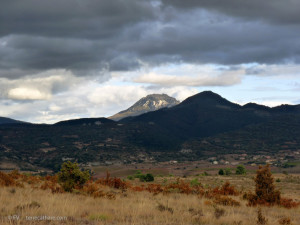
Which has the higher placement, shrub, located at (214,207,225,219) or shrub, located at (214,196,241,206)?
shrub, located at (214,207,225,219)

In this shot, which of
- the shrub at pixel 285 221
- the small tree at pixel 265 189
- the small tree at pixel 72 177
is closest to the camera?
the shrub at pixel 285 221

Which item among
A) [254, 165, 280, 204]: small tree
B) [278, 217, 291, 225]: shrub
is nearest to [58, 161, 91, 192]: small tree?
[254, 165, 280, 204]: small tree

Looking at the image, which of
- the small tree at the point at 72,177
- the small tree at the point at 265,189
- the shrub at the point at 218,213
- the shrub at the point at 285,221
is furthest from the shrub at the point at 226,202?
the small tree at the point at 72,177

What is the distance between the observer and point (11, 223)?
9453 millimetres

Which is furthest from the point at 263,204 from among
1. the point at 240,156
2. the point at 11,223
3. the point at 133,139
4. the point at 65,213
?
the point at 133,139

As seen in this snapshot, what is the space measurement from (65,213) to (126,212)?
213 centimetres

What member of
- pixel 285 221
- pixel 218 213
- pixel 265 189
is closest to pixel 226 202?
pixel 265 189

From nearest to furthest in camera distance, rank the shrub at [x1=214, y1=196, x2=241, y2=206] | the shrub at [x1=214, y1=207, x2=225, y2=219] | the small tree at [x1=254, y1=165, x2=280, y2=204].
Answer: the shrub at [x1=214, y1=207, x2=225, y2=219]
the shrub at [x1=214, y1=196, x2=241, y2=206]
the small tree at [x1=254, y1=165, x2=280, y2=204]

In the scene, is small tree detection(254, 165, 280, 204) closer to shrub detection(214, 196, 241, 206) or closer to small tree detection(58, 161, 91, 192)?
shrub detection(214, 196, 241, 206)

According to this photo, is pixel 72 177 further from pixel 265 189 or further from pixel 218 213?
pixel 265 189

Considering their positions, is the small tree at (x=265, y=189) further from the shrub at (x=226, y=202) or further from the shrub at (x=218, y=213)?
the shrub at (x=218, y=213)

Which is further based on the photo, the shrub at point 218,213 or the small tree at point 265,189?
the small tree at point 265,189

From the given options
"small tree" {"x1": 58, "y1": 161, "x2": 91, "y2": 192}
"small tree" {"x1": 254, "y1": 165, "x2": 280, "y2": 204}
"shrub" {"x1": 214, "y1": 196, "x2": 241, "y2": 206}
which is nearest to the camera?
"shrub" {"x1": 214, "y1": 196, "x2": 241, "y2": 206}

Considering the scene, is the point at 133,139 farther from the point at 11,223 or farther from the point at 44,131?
the point at 11,223
